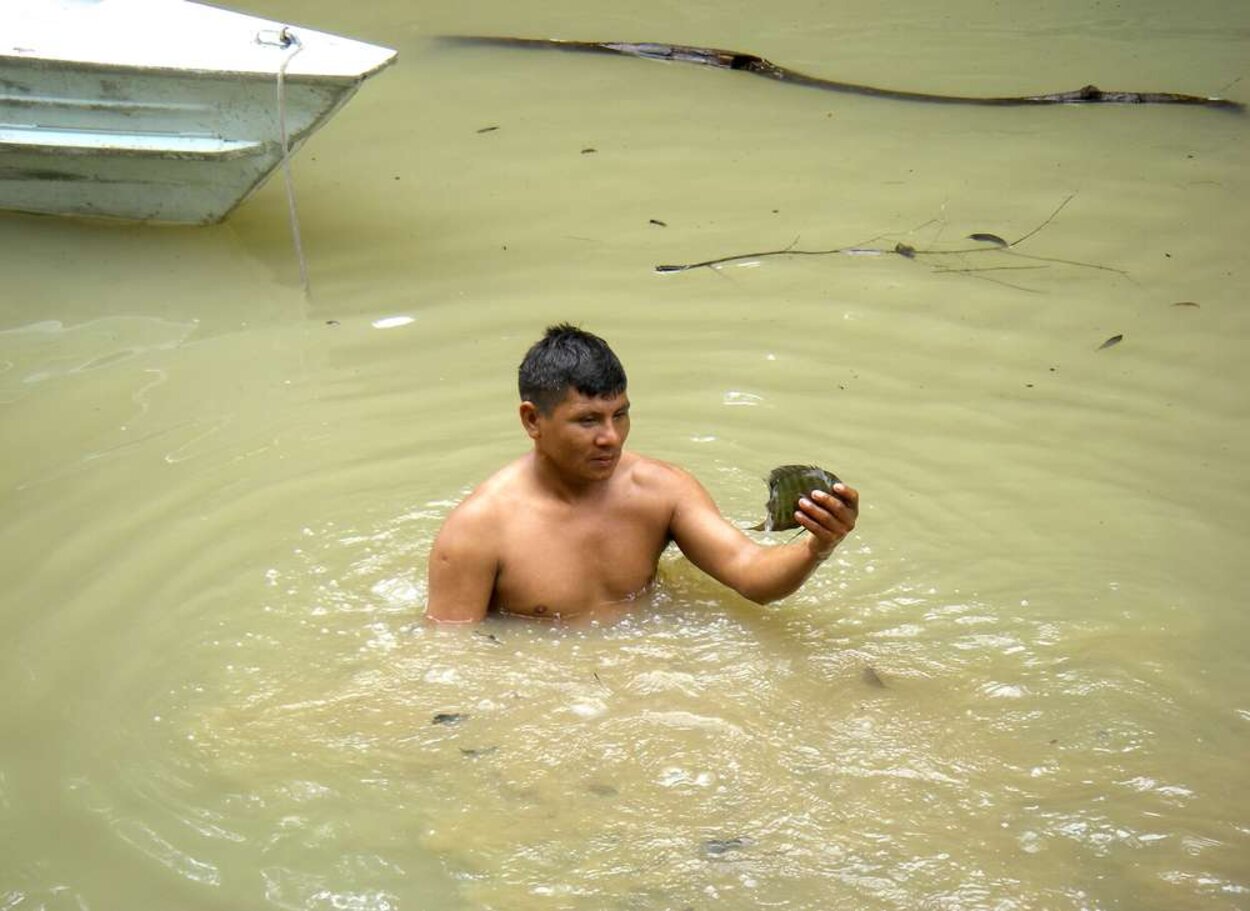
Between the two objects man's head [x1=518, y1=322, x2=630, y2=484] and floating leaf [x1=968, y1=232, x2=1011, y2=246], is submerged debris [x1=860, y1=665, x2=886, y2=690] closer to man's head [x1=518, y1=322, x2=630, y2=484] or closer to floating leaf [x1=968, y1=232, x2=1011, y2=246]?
man's head [x1=518, y1=322, x2=630, y2=484]

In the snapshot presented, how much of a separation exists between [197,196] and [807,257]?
120 inches

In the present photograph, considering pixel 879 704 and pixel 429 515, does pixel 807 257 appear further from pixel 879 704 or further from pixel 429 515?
pixel 879 704

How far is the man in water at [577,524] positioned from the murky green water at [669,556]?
0.15 metres

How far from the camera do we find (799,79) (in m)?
9.48

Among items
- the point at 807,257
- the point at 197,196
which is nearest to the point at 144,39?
the point at 197,196

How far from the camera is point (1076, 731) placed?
4082 mm

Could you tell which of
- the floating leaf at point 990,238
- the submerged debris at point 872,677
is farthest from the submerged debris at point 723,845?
the floating leaf at point 990,238

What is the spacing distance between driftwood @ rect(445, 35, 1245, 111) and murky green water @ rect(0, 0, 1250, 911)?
162 mm

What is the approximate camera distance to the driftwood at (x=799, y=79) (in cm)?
889

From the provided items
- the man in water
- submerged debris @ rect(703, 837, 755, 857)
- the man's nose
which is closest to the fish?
the man in water

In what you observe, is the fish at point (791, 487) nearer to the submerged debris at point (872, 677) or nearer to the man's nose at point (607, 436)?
the man's nose at point (607, 436)

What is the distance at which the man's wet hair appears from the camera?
4.16m

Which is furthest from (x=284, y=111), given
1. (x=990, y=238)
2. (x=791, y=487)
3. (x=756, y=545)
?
(x=791, y=487)

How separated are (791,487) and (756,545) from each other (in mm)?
468
